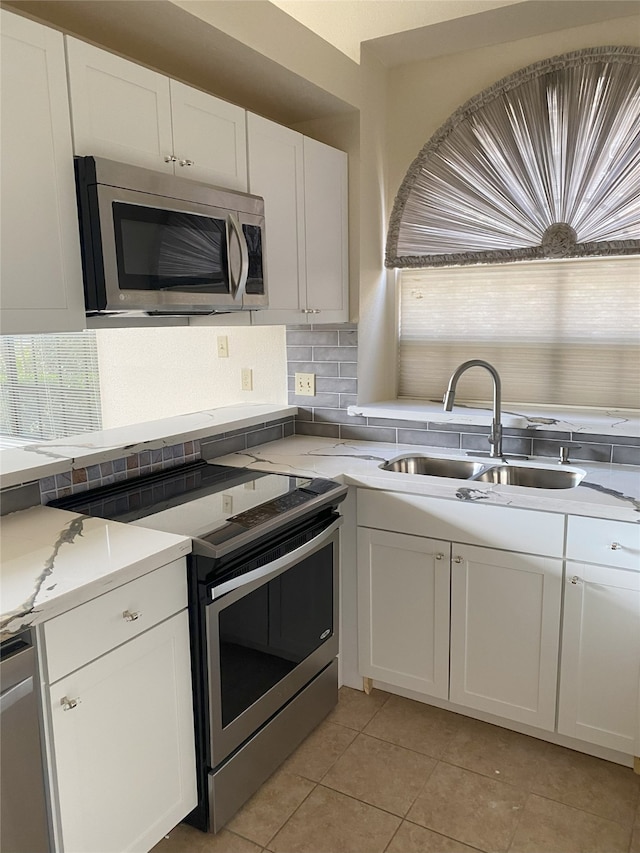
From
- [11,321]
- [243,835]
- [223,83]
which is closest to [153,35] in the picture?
[223,83]

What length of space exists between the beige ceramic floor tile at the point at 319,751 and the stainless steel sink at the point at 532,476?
3.37 feet

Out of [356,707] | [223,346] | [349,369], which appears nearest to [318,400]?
[349,369]

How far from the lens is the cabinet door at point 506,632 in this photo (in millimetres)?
2105

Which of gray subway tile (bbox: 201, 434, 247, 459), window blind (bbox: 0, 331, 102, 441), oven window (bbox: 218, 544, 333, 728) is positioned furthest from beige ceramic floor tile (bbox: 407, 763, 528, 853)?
window blind (bbox: 0, 331, 102, 441)

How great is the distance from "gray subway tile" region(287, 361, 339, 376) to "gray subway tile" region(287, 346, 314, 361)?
18 millimetres

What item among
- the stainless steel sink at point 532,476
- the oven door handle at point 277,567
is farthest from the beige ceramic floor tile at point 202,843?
the stainless steel sink at point 532,476

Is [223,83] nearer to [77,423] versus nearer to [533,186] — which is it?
[533,186]

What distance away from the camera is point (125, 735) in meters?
1.56

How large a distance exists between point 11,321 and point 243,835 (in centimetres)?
153

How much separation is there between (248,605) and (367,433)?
1216 mm

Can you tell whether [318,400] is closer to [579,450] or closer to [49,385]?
[579,450]

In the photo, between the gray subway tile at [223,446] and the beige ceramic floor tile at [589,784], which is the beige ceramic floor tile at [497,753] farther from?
the gray subway tile at [223,446]

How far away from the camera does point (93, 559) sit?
1540 millimetres

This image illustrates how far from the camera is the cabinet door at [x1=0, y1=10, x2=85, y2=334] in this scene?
1.49 m
